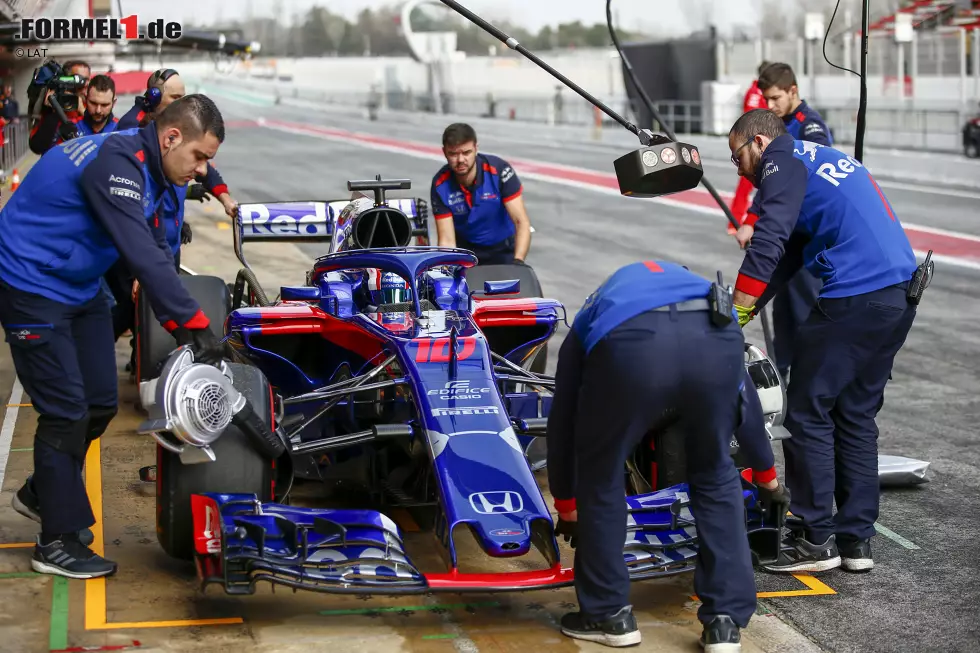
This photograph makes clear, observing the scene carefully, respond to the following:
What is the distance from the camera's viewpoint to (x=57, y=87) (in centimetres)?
1077

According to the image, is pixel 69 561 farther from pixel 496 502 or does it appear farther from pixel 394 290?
pixel 394 290

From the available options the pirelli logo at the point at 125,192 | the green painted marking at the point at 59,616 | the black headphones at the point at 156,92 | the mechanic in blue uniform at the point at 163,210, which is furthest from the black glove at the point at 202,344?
the black headphones at the point at 156,92

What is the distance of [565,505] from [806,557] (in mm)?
1427

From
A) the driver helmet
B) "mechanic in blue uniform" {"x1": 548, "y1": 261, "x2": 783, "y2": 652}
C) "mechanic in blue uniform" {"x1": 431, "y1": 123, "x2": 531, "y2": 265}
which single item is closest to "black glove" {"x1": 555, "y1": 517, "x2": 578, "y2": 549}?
"mechanic in blue uniform" {"x1": 548, "y1": 261, "x2": 783, "y2": 652}

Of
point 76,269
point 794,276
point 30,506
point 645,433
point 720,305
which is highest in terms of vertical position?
point 76,269

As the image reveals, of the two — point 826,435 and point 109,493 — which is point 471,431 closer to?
point 826,435

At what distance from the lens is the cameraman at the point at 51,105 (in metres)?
10.6

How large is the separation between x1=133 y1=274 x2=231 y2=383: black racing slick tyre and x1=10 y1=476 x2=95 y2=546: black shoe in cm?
218

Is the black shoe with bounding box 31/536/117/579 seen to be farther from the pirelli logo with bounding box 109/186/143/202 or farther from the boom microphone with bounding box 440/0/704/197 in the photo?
the boom microphone with bounding box 440/0/704/197

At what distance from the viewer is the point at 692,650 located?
493 cm

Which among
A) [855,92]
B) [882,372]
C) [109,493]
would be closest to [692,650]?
[882,372]

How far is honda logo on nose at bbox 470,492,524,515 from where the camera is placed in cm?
510

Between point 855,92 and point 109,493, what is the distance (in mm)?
36446

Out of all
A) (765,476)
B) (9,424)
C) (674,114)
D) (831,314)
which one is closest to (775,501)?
(765,476)
